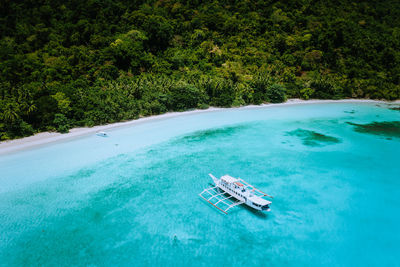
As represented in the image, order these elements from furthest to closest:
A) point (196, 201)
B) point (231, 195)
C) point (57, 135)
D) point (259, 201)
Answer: point (57, 135) → point (196, 201) → point (231, 195) → point (259, 201)

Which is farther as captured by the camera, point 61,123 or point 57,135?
point 61,123

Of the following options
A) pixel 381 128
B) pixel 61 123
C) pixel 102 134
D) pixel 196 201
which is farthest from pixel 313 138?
pixel 61 123

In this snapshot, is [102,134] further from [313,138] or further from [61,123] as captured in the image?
[313,138]

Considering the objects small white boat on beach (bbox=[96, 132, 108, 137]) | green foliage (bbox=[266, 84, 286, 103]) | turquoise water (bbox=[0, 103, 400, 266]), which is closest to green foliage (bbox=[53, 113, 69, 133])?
turquoise water (bbox=[0, 103, 400, 266])

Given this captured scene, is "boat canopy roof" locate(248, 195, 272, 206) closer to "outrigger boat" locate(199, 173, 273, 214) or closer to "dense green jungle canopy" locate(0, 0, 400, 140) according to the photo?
"outrigger boat" locate(199, 173, 273, 214)

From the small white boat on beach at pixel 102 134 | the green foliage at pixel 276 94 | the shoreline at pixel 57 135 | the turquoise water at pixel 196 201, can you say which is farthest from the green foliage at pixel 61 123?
the green foliage at pixel 276 94

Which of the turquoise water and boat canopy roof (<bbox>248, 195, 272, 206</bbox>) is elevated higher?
boat canopy roof (<bbox>248, 195, 272, 206</bbox>)
